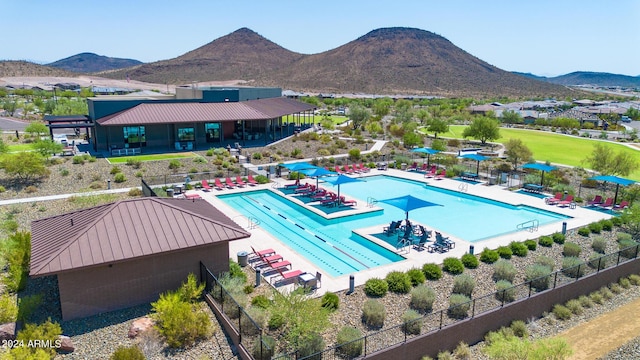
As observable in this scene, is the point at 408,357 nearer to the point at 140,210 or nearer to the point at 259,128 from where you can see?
the point at 140,210

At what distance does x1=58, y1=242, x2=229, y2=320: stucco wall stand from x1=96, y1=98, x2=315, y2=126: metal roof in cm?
2780

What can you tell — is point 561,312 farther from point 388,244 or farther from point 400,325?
point 388,244

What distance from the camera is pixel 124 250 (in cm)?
1302

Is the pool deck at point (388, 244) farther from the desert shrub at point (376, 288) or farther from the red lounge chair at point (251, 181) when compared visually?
the desert shrub at point (376, 288)

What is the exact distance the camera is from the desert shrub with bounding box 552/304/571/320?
15.4m

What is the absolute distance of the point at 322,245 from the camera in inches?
833

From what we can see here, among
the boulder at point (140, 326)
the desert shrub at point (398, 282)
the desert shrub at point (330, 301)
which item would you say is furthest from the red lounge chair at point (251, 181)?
the boulder at point (140, 326)

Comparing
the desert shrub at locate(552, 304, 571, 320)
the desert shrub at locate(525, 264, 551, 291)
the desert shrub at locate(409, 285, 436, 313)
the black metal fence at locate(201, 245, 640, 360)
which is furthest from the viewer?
the desert shrub at locate(525, 264, 551, 291)

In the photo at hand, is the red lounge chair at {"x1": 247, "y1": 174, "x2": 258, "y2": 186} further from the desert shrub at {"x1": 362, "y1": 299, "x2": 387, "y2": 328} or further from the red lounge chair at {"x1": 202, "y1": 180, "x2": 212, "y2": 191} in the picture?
the desert shrub at {"x1": 362, "y1": 299, "x2": 387, "y2": 328}

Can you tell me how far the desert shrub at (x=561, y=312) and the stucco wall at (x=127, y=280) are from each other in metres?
11.8

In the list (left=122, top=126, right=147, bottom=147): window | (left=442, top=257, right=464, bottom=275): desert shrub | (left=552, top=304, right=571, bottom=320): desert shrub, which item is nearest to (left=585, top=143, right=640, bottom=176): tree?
(left=552, top=304, right=571, bottom=320): desert shrub

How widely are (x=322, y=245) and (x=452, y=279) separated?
6.62 m

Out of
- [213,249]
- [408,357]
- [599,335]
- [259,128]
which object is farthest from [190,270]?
[259,128]

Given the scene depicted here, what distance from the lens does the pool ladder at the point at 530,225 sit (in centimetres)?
2278
